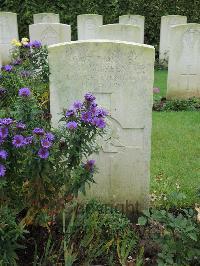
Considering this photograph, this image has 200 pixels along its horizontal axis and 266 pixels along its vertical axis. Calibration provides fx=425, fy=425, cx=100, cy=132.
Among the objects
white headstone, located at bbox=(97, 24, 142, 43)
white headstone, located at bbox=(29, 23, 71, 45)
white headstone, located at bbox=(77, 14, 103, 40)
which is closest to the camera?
white headstone, located at bbox=(97, 24, 142, 43)

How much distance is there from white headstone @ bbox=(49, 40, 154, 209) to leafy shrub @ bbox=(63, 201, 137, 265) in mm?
362

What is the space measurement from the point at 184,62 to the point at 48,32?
9.50 feet

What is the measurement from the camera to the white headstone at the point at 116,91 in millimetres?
3266

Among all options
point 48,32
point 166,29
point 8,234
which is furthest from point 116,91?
point 166,29

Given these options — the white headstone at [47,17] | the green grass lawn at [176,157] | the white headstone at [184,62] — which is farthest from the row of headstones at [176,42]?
the white headstone at [47,17]

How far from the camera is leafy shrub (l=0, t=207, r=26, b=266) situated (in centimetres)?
245

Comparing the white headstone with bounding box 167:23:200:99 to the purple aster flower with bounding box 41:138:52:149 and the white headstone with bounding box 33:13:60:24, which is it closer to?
the white headstone with bounding box 33:13:60:24

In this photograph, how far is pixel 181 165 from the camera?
15.6ft

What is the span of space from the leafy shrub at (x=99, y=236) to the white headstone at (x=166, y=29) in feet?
28.9

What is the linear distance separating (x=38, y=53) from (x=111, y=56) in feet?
7.47

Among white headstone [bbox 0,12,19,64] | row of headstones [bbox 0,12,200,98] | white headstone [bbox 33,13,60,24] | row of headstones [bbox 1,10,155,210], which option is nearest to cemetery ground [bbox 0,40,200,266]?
row of headstones [bbox 1,10,155,210]

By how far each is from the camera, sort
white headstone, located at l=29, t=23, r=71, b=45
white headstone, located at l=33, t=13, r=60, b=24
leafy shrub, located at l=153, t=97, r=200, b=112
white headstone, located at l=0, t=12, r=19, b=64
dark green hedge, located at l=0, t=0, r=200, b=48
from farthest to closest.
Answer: dark green hedge, located at l=0, t=0, r=200, b=48
white headstone, located at l=33, t=13, r=60, b=24
white headstone, located at l=0, t=12, r=19, b=64
white headstone, located at l=29, t=23, r=71, b=45
leafy shrub, located at l=153, t=97, r=200, b=112

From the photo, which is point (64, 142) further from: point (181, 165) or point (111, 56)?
point (181, 165)

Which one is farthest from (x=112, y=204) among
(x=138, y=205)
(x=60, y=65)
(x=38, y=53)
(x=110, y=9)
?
(x=110, y=9)
